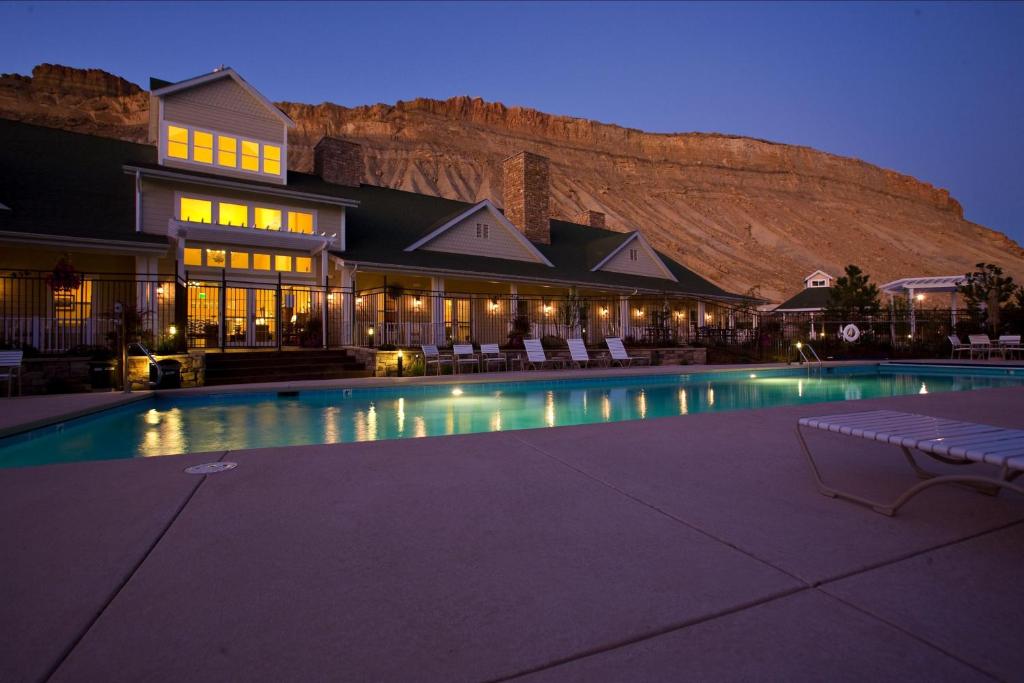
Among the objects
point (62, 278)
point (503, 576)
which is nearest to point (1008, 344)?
point (503, 576)

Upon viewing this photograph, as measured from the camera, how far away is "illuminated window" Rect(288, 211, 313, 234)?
1816cm

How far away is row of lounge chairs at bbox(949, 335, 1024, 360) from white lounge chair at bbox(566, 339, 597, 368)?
14884 millimetres

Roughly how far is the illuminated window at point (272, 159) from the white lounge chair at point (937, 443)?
19677 millimetres

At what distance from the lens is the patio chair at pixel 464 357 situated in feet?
49.2

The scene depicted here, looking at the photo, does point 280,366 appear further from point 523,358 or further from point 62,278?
point 523,358

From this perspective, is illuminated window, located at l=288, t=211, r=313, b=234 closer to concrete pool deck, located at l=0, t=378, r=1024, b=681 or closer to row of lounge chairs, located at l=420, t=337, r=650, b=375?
row of lounge chairs, located at l=420, t=337, r=650, b=375

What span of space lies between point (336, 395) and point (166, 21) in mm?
144066

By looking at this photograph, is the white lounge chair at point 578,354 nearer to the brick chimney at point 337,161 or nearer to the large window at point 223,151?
the large window at point 223,151

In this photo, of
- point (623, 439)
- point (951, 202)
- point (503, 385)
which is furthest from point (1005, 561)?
point (951, 202)

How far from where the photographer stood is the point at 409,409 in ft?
31.2

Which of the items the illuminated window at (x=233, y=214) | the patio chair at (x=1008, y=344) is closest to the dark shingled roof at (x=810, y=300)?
the patio chair at (x=1008, y=344)

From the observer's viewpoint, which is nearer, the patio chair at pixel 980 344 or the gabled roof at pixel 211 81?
the gabled roof at pixel 211 81

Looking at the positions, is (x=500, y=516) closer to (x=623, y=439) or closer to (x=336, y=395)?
(x=623, y=439)

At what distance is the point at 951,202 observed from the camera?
127 metres
